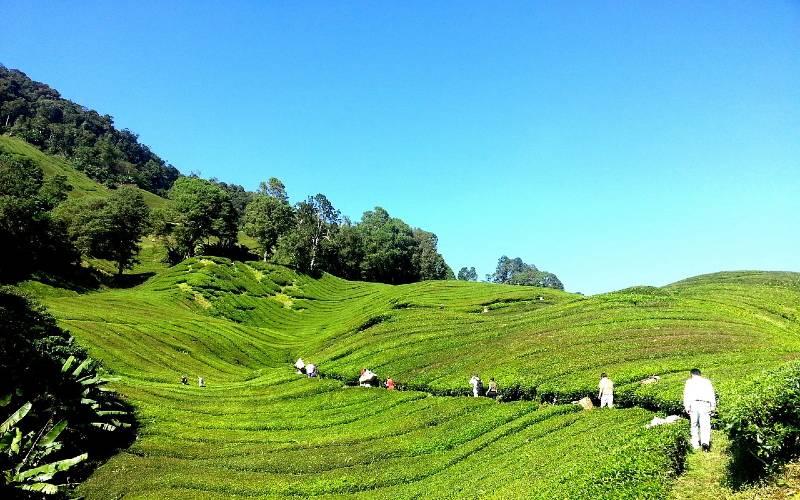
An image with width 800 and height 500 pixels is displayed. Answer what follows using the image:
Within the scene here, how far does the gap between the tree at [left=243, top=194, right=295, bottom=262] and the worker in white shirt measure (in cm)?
11767

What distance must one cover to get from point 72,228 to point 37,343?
3205 inches

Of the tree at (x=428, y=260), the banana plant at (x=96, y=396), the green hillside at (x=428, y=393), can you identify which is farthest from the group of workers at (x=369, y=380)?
the tree at (x=428, y=260)

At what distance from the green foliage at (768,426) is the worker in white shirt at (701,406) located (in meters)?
3.28

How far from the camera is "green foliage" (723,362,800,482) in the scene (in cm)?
1186

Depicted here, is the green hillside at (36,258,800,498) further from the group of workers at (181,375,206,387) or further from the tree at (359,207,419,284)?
the tree at (359,207,419,284)

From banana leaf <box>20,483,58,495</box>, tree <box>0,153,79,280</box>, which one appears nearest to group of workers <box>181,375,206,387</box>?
banana leaf <box>20,483,58,495</box>

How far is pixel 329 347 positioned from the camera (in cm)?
6481

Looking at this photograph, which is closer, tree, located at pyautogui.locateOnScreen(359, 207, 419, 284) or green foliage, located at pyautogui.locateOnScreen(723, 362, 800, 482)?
green foliage, located at pyautogui.locateOnScreen(723, 362, 800, 482)

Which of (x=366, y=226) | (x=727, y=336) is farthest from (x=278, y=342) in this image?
(x=366, y=226)

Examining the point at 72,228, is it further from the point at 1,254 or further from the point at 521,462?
the point at 521,462

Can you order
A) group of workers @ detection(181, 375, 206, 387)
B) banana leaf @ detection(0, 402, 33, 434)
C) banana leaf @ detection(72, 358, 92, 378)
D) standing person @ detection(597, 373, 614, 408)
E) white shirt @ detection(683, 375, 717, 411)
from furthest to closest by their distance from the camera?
1. group of workers @ detection(181, 375, 206, 387)
2. banana leaf @ detection(72, 358, 92, 378)
3. standing person @ detection(597, 373, 614, 408)
4. banana leaf @ detection(0, 402, 33, 434)
5. white shirt @ detection(683, 375, 717, 411)

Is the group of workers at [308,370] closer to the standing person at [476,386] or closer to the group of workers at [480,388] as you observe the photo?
the group of workers at [480,388]

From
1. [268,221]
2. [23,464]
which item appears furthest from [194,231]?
[23,464]

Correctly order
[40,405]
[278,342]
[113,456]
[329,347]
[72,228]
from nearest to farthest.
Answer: [40,405] < [113,456] < [329,347] < [278,342] < [72,228]
